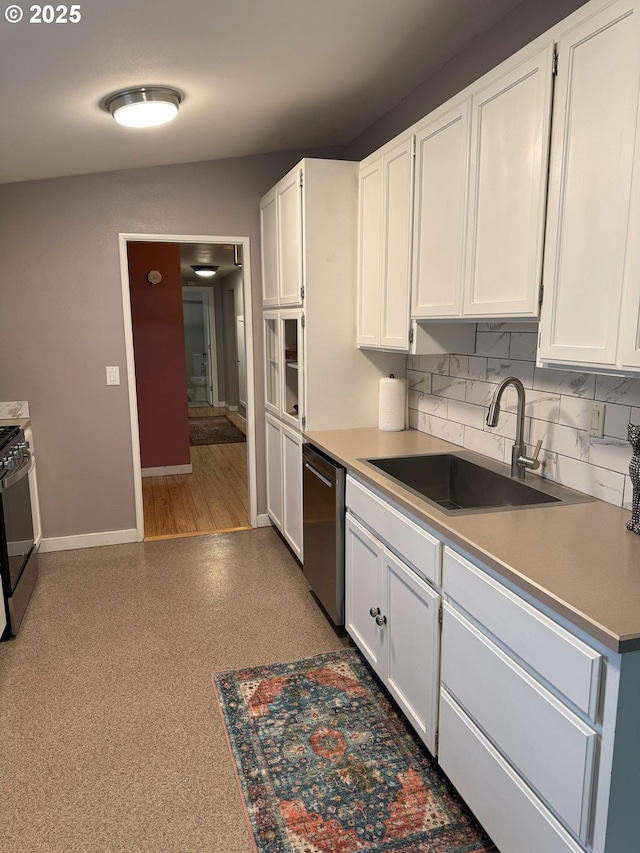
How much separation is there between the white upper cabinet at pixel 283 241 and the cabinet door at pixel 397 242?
0.56 m

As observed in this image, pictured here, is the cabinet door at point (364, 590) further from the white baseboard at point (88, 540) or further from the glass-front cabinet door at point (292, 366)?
the white baseboard at point (88, 540)

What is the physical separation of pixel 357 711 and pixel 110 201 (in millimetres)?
3245

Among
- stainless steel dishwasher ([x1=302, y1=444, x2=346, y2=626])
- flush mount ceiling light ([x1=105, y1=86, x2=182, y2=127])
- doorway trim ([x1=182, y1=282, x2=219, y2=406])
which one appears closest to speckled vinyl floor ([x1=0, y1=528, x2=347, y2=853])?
stainless steel dishwasher ([x1=302, y1=444, x2=346, y2=626])

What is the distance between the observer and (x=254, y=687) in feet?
8.07

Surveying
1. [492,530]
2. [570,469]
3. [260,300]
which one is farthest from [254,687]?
[260,300]

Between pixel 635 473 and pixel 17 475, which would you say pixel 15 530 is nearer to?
pixel 17 475

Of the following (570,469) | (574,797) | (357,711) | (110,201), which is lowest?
(357,711)

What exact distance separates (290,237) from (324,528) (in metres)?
1.62

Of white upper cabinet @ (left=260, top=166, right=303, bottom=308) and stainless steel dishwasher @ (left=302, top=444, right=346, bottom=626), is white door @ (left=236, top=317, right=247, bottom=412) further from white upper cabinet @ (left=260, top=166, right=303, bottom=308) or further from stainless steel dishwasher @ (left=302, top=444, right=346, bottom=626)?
stainless steel dishwasher @ (left=302, top=444, right=346, bottom=626)

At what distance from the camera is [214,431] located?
843 centimetres

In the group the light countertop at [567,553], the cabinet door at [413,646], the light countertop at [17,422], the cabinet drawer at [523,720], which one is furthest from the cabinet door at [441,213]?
the light countertop at [17,422]

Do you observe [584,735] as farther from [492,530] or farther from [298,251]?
[298,251]

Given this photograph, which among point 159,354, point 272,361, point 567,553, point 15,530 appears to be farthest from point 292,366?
point 159,354

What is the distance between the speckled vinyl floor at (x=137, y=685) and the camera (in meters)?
1.82
